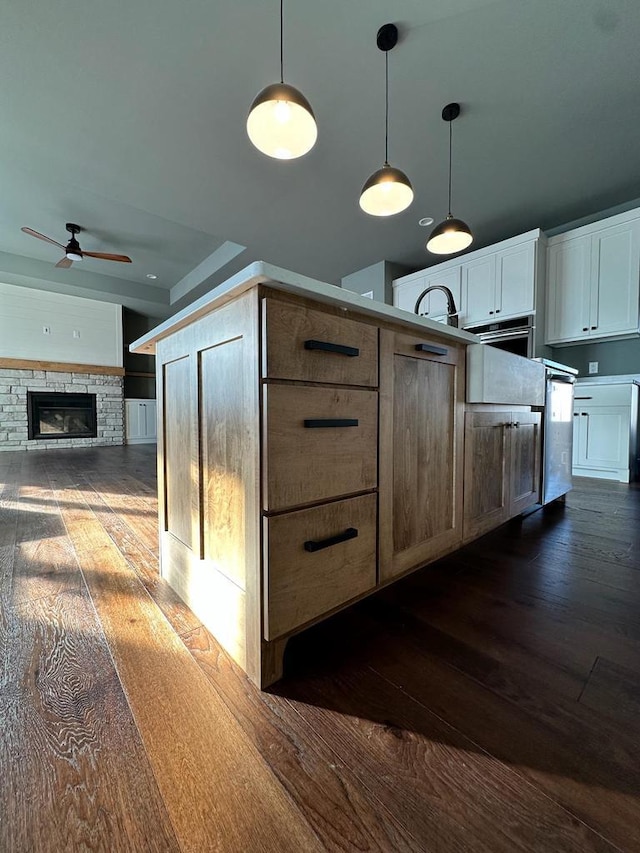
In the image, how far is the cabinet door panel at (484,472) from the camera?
1336 mm

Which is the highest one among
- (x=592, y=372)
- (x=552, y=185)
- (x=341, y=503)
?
(x=552, y=185)

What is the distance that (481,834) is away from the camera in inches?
19.6

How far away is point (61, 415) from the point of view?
6297mm

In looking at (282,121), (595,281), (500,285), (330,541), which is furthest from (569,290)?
(330,541)

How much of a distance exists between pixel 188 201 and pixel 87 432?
496cm

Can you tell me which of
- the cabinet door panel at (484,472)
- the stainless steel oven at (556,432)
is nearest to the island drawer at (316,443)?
the cabinet door panel at (484,472)

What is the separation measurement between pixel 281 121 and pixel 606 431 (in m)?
3.49

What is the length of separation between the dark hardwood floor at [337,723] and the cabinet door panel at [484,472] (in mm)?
245

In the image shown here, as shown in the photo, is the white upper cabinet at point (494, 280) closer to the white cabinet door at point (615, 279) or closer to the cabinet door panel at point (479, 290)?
the cabinet door panel at point (479, 290)

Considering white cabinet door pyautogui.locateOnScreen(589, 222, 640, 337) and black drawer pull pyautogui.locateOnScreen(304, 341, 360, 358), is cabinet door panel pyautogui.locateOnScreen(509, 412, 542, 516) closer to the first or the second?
black drawer pull pyautogui.locateOnScreen(304, 341, 360, 358)

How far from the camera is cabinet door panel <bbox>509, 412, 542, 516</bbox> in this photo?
5.41 feet

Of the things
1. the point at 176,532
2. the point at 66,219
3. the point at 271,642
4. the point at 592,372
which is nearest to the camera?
the point at 271,642

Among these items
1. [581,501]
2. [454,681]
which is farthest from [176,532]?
[581,501]

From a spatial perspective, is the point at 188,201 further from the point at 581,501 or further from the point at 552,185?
the point at 581,501
